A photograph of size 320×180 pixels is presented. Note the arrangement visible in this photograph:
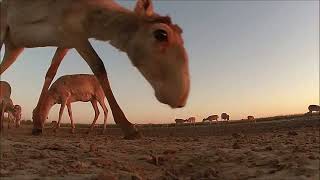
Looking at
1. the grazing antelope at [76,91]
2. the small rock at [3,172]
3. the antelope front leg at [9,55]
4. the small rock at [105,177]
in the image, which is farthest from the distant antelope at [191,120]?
the small rock at [105,177]

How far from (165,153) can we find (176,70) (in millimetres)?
1353

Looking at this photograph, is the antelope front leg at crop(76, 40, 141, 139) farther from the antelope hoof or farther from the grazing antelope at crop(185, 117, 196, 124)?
the grazing antelope at crop(185, 117, 196, 124)

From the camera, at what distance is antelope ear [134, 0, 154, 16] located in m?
8.37

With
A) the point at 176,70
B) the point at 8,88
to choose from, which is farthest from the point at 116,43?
the point at 8,88

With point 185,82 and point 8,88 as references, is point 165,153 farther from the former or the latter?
point 8,88

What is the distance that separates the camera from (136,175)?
5879mm

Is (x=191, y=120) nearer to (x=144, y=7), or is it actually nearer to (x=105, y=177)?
(x=144, y=7)

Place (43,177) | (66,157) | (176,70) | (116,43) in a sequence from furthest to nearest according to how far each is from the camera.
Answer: (116,43)
(176,70)
(66,157)
(43,177)

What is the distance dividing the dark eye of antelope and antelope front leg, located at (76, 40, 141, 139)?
1.57 metres

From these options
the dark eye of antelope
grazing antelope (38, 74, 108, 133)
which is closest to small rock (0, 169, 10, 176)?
the dark eye of antelope

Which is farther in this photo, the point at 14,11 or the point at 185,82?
the point at 14,11

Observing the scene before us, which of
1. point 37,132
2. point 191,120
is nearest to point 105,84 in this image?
point 37,132

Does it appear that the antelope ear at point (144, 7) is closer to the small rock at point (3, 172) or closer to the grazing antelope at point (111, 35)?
the grazing antelope at point (111, 35)

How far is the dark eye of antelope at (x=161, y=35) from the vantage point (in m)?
7.64
